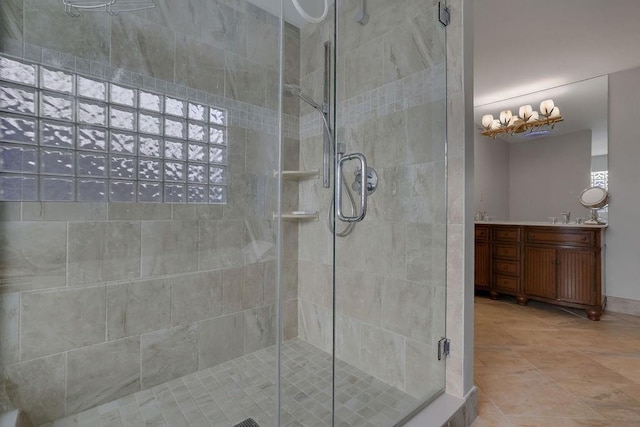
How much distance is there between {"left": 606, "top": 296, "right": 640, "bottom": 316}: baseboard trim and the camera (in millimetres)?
2970

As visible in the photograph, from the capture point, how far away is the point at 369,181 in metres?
1.65

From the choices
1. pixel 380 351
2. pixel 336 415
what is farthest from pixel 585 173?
pixel 336 415

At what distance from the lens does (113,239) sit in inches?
63.1

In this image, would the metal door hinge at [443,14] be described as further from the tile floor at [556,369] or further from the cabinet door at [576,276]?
the cabinet door at [576,276]

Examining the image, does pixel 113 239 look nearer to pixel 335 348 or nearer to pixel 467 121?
pixel 335 348

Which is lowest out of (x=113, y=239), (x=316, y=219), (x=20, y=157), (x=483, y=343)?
(x=483, y=343)

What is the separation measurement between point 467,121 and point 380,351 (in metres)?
1.28

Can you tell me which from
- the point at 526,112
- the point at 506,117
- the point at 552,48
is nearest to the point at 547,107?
the point at 526,112

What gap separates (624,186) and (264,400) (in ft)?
12.7

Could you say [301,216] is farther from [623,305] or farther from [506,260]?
[623,305]

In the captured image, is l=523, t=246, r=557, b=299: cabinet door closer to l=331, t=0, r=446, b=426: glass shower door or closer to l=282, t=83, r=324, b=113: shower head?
l=331, t=0, r=446, b=426: glass shower door

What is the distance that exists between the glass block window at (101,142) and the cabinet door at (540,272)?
126 inches

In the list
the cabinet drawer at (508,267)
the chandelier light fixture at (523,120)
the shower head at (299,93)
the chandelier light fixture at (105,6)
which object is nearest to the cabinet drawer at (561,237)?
the cabinet drawer at (508,267)

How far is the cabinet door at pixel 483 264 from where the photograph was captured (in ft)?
11.7
